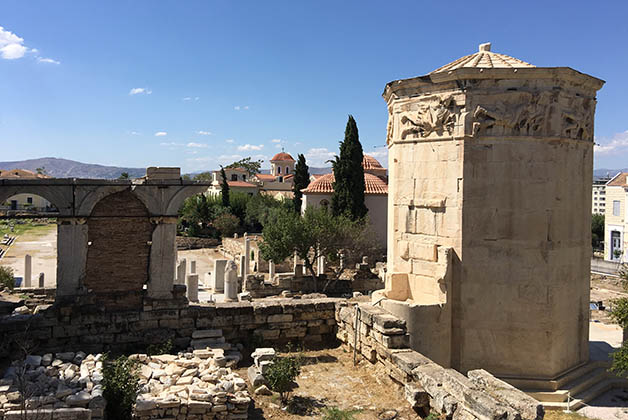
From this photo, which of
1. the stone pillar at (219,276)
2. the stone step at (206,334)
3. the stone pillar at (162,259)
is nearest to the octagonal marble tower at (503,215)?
the stone step at (206,334)

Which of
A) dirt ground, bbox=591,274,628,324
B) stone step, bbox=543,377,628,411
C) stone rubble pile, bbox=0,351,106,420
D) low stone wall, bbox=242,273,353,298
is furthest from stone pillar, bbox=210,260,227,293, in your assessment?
dirt ground, bbox=591,274,628,324

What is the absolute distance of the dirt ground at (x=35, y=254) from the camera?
83.5 feet

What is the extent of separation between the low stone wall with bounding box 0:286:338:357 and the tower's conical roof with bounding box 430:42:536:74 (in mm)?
5800

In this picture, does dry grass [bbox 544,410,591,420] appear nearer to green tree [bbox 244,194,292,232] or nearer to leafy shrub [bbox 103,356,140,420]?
leafy shrub [bbox 103,356,140,420]

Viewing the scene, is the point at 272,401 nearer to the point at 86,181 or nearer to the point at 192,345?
the point at 192,345

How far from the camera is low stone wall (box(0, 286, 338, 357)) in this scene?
818 cm

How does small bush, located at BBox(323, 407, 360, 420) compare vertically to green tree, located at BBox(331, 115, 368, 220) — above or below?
below

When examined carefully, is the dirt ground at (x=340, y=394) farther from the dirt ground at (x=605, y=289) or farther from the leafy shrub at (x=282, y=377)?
the dirt ground at (x=605, y=289)

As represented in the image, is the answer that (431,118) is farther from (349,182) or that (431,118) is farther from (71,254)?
(349,182)

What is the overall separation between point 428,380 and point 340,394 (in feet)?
5.19

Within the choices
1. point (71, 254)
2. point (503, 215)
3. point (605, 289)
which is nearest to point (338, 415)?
point (503, 215)

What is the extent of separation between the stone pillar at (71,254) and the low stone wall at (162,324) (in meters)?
0.39

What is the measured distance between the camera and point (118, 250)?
30.3ft

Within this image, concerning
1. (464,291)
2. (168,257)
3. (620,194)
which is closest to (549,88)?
(464,291)
